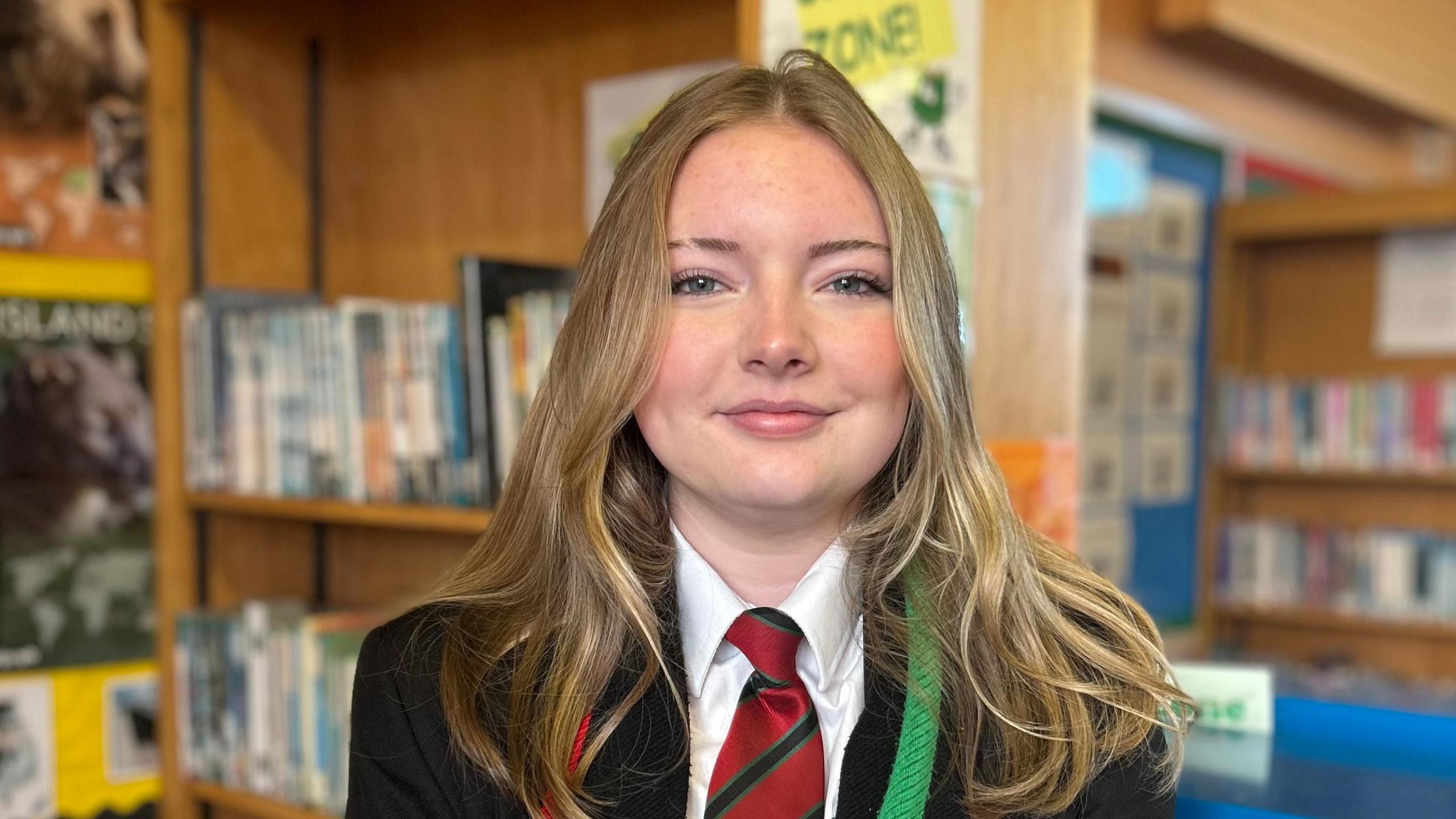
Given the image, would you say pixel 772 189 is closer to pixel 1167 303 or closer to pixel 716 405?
pixel 716 405

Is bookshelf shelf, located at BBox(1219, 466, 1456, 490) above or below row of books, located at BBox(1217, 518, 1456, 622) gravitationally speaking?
above

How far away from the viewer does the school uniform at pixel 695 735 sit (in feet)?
3.36

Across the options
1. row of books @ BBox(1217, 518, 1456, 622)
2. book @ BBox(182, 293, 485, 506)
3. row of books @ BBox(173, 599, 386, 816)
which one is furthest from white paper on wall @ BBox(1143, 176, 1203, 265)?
row of books @ BBox(173, 599, 386, 816)

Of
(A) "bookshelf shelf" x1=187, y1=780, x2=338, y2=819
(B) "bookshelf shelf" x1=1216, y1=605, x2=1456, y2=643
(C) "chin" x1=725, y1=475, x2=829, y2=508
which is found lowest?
(B) "bookshelf shelf" x1=1216, y1=605, x2=1456, y2=643

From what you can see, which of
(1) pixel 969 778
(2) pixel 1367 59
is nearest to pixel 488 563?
(1) pixel 969 778

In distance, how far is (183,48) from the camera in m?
2.08

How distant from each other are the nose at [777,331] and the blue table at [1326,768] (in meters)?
0.54

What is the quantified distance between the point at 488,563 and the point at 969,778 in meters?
0.53

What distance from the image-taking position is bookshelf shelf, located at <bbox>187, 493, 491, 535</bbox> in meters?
1.68

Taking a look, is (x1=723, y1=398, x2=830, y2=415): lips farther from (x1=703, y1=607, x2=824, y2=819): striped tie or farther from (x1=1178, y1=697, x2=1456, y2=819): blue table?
(x1=1178, y1=697, x2=1456, y2=819): blue table

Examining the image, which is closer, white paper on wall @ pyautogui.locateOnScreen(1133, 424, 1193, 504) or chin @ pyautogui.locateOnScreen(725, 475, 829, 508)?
chin @ pyautogui.locateOnScreen(725, 475, 829, 508)

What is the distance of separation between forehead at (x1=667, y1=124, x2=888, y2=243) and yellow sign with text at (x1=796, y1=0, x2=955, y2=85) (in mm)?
333

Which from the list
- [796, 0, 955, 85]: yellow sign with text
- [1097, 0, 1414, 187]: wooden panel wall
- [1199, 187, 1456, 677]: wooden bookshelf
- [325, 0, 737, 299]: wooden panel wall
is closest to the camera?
[796, 0, 955, 85]: yellow sign with text

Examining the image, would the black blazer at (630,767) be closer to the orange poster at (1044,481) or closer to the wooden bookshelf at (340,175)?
the orange poster at (1044,481)
